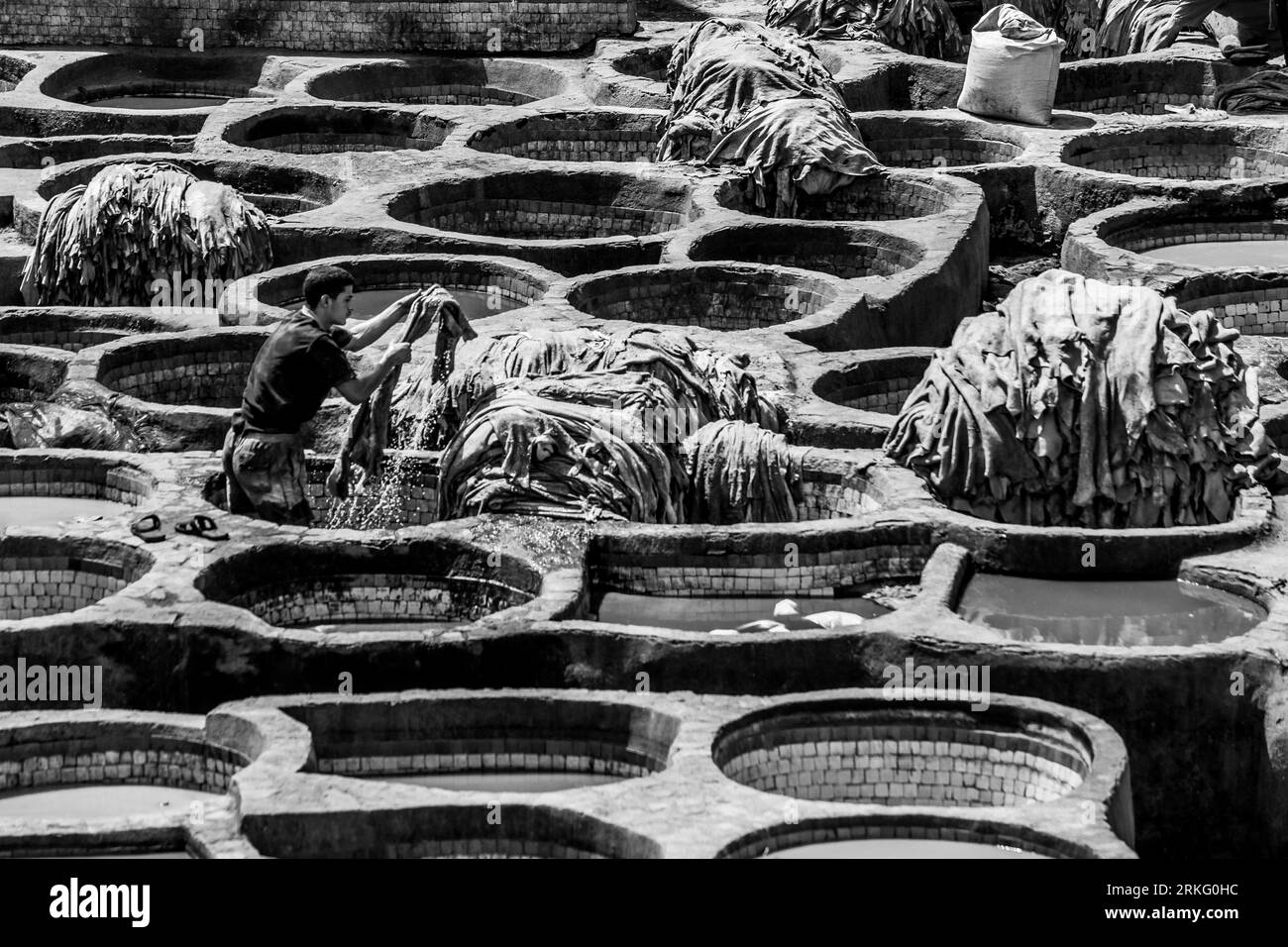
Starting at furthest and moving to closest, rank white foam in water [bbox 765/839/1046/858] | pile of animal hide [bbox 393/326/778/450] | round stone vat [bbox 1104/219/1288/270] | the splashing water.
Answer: round stone vat [bbox 1104/219/1288/270], pile of animal hide [bbox 393/326/778/450], the splashing water, white foam in water [bbox 765/839/1046/858]

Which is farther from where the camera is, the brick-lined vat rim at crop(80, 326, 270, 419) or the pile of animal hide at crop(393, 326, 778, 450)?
the brick-lined vat rim at crop(80, 326, 270, 419)

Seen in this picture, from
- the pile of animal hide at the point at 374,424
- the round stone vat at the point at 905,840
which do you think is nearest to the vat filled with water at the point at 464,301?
the pile of animal hide at the point at 374,424

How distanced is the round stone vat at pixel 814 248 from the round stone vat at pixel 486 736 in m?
10.7

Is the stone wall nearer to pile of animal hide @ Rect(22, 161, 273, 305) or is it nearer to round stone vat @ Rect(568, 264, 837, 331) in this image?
round stone vat @ Rect(568, 264, 837, 331)

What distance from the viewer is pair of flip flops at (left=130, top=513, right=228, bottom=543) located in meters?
16.4

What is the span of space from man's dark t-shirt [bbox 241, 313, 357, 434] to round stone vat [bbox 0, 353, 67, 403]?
153 inches

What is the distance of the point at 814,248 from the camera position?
24.8 metres

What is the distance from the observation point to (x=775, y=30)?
28328mm

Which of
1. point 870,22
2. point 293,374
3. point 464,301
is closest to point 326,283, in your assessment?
point 293,374

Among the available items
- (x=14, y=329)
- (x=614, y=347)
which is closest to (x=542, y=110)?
(x=14, y=329)

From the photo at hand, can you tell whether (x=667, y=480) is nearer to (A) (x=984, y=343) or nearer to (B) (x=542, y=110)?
(A) (x=984, y=343)

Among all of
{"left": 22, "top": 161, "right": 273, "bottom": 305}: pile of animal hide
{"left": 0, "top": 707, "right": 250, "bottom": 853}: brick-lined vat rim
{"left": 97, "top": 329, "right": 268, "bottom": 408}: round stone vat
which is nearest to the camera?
{"left": 0, "top": 707, "right": 250, "bottom": 853}: brick-lined vat rim

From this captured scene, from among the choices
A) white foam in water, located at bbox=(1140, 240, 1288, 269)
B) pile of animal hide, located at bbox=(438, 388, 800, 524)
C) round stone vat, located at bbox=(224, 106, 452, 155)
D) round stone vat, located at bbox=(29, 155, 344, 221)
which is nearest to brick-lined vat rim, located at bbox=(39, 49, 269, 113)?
round stone vat, located at bbox=(224, 106, 452, 155)

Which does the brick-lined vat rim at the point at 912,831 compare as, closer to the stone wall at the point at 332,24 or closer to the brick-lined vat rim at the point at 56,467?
the brick-lined vat rim at the point at 56,467
